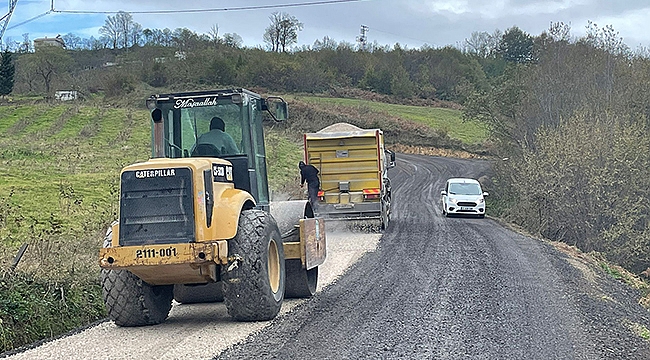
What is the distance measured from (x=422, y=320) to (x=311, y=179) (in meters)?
11.7

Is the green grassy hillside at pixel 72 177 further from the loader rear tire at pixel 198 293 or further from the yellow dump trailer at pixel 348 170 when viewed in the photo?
the yellow dump trailer at pixel 348 170

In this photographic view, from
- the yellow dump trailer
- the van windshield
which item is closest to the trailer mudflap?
the yellow dump trailer

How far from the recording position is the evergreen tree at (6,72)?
36.8 metres

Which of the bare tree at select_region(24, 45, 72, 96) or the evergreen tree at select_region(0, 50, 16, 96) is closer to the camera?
the evergreen tree at select_region(0, 50, 16, 96)

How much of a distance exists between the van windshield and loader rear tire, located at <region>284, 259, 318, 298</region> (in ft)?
58.3

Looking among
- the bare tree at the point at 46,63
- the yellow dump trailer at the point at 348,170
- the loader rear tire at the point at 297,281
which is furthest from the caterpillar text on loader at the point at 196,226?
the bare tree at the point at 46,63

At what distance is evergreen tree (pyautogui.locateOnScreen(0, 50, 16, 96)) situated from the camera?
36750mm

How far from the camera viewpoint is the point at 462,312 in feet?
30.6

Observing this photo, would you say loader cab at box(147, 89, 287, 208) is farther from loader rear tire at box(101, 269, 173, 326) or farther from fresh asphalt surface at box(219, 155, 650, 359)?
fresh asphalt surface at box(219, 155, 650, 359)

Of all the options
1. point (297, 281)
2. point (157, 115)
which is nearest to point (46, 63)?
point (157, 115)

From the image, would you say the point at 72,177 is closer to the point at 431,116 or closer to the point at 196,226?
the point at 196,226

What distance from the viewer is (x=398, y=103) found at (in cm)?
7500

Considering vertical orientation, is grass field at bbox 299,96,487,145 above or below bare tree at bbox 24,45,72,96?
below

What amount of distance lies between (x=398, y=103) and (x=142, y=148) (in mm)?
45110
